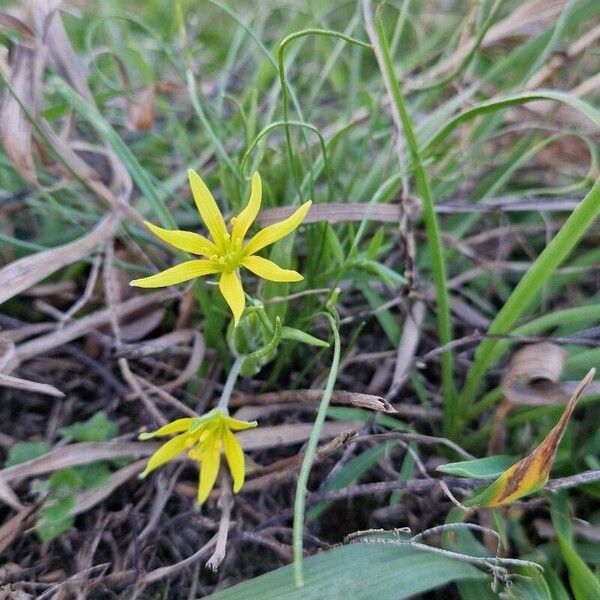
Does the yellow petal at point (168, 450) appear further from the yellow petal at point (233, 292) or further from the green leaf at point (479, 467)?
the green leaf at point (479, 467)

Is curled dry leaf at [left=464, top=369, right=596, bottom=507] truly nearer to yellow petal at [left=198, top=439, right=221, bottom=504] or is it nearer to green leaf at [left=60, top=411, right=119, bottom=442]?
yellow petal at [left=198, top=439, right=221, bottom=504]

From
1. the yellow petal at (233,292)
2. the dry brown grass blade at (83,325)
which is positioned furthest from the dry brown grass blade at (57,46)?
the yellow petal at (233,292)

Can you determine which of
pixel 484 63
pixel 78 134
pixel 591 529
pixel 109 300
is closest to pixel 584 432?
pixel 591 529

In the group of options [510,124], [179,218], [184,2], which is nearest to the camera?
[179,218]

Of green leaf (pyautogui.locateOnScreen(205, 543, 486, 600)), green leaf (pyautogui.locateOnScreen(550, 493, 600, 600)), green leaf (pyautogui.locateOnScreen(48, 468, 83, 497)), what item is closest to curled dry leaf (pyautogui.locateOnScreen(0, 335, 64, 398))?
green leaf (pyautogui.locateOnScreen(48, 468, 83, 497))

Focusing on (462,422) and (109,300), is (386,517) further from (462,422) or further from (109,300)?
(109,300)

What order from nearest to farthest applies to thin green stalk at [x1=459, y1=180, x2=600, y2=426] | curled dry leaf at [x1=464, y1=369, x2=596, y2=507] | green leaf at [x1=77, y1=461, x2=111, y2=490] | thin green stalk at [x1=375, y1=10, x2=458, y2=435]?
curled dry leaf at [x1=464, y1=369, x2=596, y2=507] → thin green stalk at [x1=459, y1=180, x2=600, y2=426] → thin green stalk at [x1=375, y1=10, x2=458, y2=435] → green leaf at [x1=77, y1=461, x2=111, y2=490]
